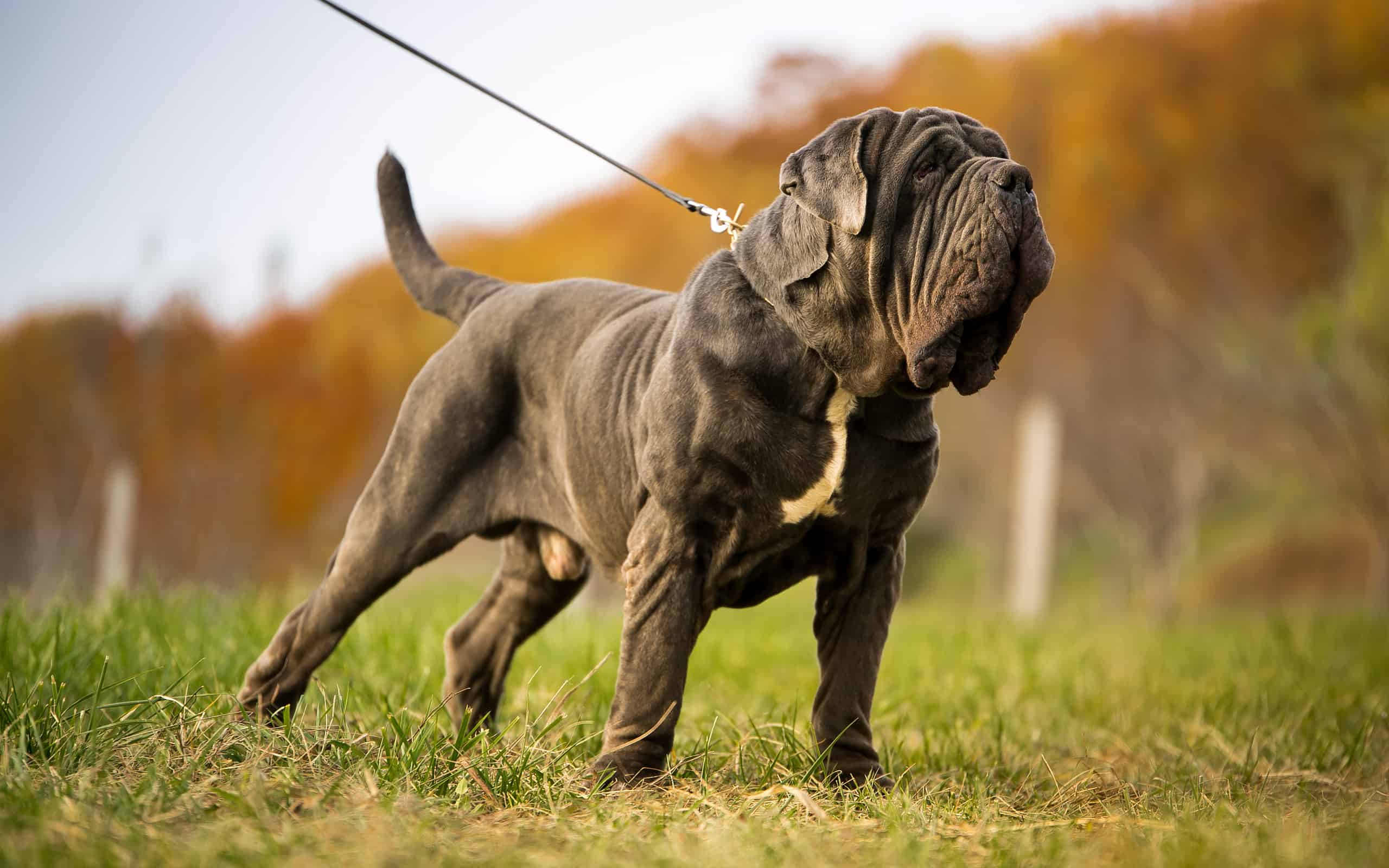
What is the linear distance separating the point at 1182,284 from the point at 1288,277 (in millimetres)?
1069

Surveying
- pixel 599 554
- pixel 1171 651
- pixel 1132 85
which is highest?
pixel 1132 85

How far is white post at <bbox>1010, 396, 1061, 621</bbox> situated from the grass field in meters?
6.00

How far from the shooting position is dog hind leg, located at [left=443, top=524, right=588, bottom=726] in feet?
13.8

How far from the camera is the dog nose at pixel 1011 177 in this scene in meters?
2.75

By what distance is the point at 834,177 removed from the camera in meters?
2.92

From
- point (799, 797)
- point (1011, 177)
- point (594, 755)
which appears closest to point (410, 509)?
point (594, 755)

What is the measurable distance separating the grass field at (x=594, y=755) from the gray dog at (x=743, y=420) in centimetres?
33

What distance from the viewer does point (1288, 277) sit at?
1300 centimetres

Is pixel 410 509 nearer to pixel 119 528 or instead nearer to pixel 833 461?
pixel 833 461

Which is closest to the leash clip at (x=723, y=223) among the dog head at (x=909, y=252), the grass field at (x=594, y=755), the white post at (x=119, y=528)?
the dog head at (x=909, y=252)

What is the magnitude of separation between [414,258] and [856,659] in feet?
6.75

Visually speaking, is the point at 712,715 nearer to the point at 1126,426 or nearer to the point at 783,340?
the point at 783,340

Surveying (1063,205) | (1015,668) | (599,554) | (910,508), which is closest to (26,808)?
(599,554)

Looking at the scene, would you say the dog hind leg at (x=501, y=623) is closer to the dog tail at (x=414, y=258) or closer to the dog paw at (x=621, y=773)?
the dog tail at (x=414, y=258)
